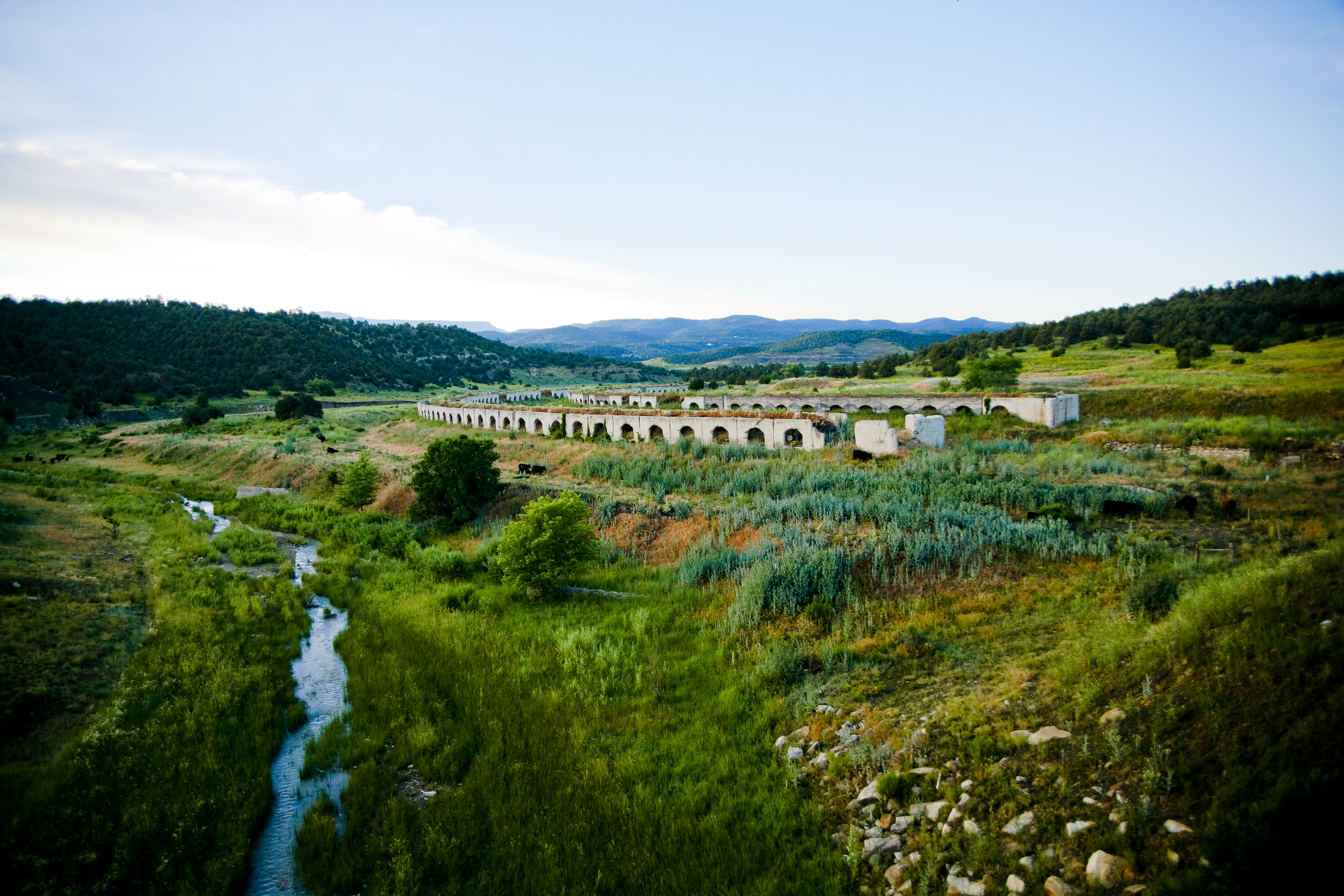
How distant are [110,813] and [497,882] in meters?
5.32

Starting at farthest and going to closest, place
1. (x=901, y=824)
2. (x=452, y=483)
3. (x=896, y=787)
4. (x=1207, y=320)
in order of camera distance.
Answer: (x=1207, y=320)
(x=452, y=483)
(x=896, y=787)
(x=901, y=824)

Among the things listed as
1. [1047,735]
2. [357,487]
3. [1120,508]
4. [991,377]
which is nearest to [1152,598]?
[1047,735]

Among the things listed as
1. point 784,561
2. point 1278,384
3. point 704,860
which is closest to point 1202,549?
point 784,561

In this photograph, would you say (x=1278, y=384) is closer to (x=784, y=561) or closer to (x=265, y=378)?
(x=784, y=561)

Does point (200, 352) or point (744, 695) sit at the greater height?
point (200, 352)

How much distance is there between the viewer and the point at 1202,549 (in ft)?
40.5

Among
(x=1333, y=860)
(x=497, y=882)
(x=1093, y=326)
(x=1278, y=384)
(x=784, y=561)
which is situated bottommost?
(x=497, y=882)

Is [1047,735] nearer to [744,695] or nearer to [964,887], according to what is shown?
[964,887]

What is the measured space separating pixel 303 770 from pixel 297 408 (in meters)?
57.8

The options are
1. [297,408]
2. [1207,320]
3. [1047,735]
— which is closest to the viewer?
[1047,735]

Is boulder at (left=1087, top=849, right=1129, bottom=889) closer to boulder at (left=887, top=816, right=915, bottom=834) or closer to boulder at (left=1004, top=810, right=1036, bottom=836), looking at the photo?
boulder at (left=1004, top=810, right=1036, bottom=836)

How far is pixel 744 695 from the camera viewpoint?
32.9 ft

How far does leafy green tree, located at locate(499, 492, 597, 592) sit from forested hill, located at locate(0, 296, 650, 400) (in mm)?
72916

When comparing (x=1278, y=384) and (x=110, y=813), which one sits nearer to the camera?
(x=110, y=813)
